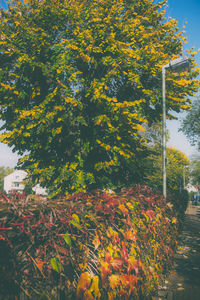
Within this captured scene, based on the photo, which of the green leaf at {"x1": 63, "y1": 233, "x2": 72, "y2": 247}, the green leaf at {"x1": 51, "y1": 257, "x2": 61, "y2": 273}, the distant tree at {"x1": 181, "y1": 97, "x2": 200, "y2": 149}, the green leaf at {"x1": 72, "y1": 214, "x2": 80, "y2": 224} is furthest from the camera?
the distant tree at {"x1": 181, "y1": 97, "x2": 200, "y2": 149}

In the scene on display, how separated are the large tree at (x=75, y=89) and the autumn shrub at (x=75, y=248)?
5.71 metres

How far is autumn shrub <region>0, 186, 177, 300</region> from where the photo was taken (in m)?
1.76

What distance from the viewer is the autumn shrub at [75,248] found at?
5.79 ft

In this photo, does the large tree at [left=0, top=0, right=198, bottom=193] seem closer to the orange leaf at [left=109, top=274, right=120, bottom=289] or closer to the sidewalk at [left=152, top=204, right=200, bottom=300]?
the sidewalk at [left=152, top=204, right=200, bottom=300]

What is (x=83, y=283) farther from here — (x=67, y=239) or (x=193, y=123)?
(x=193, y=123)

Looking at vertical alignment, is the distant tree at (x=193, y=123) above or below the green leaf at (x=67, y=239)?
above

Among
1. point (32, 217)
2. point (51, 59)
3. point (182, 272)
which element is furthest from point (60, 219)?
point (51, 59)

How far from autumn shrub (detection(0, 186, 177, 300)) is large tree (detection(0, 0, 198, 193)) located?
5706mm

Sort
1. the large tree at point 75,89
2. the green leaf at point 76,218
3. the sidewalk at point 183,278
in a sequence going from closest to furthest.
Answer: the green leaf at point 76,218
the sidewalk at point 183,278
the large tree at point 75,89

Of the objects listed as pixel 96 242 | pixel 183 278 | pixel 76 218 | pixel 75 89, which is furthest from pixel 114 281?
pixel 75 89

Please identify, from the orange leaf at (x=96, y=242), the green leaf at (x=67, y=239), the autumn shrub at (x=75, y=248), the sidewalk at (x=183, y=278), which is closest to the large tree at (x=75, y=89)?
the sidewalk at (x=183, y=278)

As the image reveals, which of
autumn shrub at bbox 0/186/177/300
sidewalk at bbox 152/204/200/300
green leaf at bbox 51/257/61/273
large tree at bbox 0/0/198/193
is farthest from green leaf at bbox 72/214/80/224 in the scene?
large tree at bbox 0/0/198/193

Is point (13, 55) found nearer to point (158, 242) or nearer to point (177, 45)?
point (177, 45)

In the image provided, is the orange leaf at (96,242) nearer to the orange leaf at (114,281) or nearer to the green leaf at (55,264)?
the orange leaf at (114,281)
